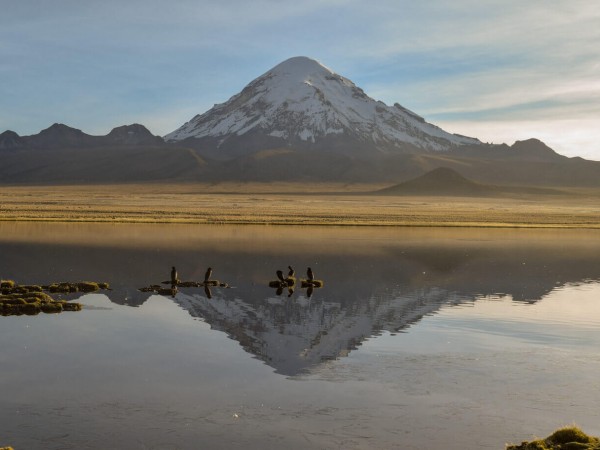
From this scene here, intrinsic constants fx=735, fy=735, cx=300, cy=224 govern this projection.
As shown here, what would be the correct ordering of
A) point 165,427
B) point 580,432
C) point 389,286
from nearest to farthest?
point 580,432
point 165,427
point 389,286

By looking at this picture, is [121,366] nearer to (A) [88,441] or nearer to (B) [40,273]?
(A) [88,441]

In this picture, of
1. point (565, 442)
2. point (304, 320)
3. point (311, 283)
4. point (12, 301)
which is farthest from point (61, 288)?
point (565, 442)

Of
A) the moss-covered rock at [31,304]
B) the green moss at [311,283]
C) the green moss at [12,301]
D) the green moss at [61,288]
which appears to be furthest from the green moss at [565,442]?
the green moss at [61,288]

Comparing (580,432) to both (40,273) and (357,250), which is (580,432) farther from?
(357,250)

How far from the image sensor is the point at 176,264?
4284cm

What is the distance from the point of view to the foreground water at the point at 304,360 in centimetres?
1415

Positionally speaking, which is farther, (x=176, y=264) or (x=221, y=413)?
(x=176, y=264)

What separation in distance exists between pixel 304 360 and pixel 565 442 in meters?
8.29

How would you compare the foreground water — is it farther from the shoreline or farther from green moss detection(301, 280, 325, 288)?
the shoreline

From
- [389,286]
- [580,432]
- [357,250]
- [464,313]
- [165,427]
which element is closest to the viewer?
[580,432]

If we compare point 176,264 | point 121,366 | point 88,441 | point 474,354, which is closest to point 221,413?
point 88,441

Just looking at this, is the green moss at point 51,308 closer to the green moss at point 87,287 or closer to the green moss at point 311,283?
the green moss at point 87,287

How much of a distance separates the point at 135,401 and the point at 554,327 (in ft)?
51.5

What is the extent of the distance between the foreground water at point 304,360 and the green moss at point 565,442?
76 centimetres
